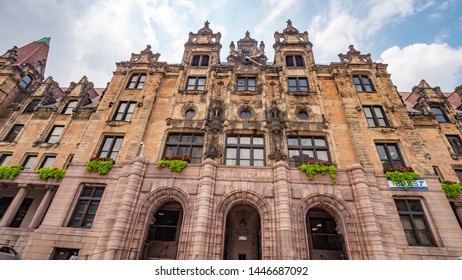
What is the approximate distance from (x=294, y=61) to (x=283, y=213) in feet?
56.2

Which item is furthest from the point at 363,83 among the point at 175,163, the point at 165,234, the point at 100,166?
the point at 100,166

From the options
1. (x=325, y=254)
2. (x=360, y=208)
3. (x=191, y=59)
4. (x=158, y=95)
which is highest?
(x=191, y=59)

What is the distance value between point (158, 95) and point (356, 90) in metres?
19.5

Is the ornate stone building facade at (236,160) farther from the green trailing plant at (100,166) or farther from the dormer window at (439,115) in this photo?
the green trailing plant at (100,166)

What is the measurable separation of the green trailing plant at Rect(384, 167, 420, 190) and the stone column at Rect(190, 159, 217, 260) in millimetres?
12639

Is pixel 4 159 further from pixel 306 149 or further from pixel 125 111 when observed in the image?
pixel 306 149

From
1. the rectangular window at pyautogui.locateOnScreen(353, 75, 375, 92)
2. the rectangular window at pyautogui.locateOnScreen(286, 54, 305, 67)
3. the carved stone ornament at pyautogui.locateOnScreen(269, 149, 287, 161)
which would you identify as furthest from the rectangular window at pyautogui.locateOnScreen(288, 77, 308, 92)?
the carved stone ornament at pyautogui.locateOnScreen(269, 149, 287, 161)

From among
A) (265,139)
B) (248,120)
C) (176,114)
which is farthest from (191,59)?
(265,139)

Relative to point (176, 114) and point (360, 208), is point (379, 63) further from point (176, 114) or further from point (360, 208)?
point (176, 114)

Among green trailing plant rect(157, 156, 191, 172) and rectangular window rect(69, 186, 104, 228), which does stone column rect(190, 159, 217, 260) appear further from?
rectangular window rect(69, 186, 104, 228)

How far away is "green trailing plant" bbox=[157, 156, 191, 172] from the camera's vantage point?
1551 cm

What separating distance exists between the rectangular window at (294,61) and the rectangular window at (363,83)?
5.66m

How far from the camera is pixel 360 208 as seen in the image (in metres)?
13.8

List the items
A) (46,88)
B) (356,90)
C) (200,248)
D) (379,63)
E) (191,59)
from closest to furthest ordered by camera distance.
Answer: (200,248), (356,90), (379,63), (191,59), (46,88)
